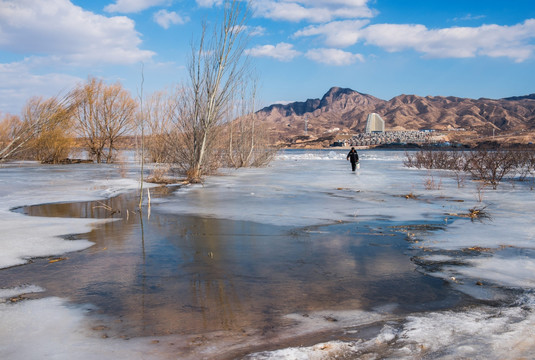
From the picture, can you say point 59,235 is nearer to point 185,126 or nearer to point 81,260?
point 81,260

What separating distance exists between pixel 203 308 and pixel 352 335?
1.23 meters

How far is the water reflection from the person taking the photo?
11.2ft

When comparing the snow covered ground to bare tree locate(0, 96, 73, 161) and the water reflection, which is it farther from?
bare tree locate(0, 96, 73, 161)

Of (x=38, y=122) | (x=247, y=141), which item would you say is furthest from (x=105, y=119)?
(x=38, y=122)

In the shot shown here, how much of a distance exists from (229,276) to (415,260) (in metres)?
2.27

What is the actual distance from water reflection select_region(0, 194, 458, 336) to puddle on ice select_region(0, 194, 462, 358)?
0.01 m

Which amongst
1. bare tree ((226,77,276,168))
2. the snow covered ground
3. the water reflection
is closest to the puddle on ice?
the water reflection

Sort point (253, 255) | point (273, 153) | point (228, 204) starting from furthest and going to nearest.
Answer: point (273, 153)
point (228, 204)
point (253, 255)

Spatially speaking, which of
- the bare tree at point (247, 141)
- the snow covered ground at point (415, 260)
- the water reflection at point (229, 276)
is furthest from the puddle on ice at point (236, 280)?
the bare tree at point (247, 141)

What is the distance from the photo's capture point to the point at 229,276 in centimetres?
438

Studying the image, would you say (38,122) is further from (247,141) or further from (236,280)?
(247,141)

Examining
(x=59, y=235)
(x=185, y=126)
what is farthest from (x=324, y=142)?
(x=59, y=235)

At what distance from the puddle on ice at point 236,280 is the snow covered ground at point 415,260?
0.62 feet

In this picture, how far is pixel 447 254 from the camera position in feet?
17.4
